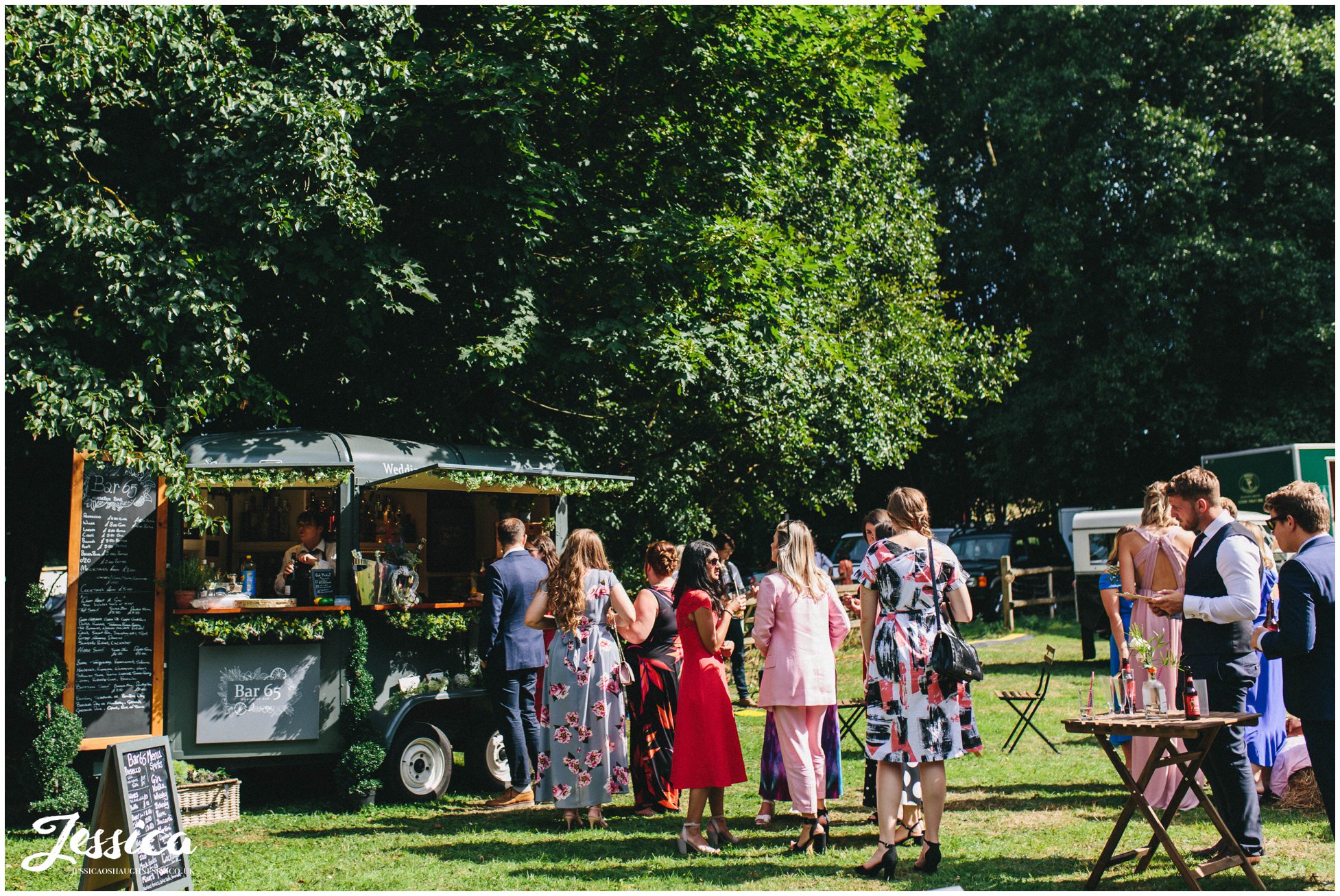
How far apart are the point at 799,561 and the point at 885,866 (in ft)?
5.56

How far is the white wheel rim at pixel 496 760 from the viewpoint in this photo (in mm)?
8828

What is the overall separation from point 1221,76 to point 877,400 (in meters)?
10.9

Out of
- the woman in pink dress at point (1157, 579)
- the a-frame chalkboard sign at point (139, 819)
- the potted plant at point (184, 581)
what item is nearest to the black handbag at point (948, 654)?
the woman in pink dress at point (1157, 579)

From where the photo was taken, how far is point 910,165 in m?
22.6

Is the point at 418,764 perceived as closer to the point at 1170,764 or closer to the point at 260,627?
the point at 260,627

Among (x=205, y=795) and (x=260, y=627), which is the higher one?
(x=260, y=627)

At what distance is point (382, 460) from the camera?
8961 mm

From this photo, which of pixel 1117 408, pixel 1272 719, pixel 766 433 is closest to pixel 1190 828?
pixel 1272 719

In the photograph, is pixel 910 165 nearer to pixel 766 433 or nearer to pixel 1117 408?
pixel 1117 408

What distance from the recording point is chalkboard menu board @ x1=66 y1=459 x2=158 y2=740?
7.71m

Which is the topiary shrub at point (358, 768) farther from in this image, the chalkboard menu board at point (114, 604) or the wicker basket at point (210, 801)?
the chalkboard menu board at point (114, 604)

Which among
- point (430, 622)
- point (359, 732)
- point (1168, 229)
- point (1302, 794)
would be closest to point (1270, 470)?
point (1168, 229)

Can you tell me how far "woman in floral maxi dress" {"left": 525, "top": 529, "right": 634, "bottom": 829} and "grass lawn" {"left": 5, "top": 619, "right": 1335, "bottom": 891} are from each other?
0.91 feet

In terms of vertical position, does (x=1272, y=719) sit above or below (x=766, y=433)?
below
